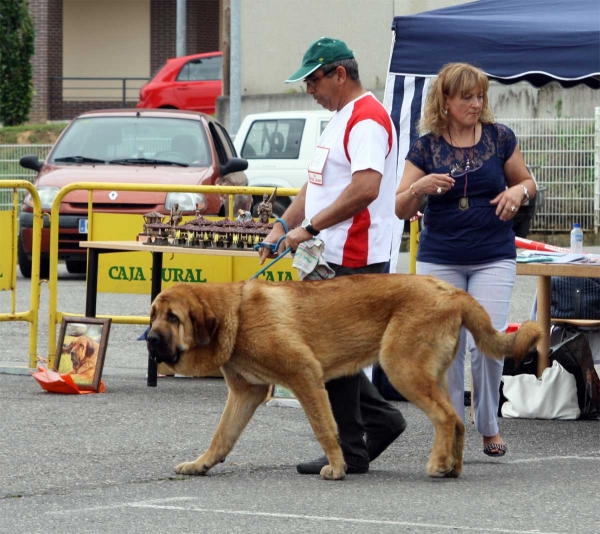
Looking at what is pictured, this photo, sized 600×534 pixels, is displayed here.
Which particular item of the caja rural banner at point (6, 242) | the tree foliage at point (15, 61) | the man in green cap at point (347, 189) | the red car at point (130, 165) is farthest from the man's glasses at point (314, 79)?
the tree foliage at point (15, 61)

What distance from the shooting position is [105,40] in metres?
38.6

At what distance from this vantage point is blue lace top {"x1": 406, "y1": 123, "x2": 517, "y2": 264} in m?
6.45

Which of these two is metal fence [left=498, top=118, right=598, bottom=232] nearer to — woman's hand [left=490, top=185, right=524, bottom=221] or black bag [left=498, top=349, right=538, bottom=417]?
black bag [left=498, top=349, right=538, bottom=417]

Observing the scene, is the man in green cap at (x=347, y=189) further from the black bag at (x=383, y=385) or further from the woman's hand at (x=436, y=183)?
the black bag at (x=383, y=385)

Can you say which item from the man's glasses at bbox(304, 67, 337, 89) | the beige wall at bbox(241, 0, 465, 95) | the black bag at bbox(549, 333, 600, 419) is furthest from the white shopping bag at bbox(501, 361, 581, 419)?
the beige wall at bbox(241, 0, 465, 95)

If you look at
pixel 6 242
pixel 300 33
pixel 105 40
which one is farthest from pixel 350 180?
pixel 105 40

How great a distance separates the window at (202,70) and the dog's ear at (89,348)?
19.3m

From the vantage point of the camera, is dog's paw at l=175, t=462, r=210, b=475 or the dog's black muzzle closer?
the dog's black muzzle

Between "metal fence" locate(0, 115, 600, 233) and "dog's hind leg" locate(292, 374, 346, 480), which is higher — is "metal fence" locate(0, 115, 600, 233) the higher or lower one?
the higher one

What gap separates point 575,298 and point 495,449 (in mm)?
2197

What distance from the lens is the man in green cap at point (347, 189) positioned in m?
6.02

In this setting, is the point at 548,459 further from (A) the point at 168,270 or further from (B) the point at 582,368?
(A) the point at 168,270

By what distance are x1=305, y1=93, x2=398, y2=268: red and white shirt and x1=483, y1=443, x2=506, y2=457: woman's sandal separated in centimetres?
115

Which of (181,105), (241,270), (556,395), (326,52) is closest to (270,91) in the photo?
(181,105)
